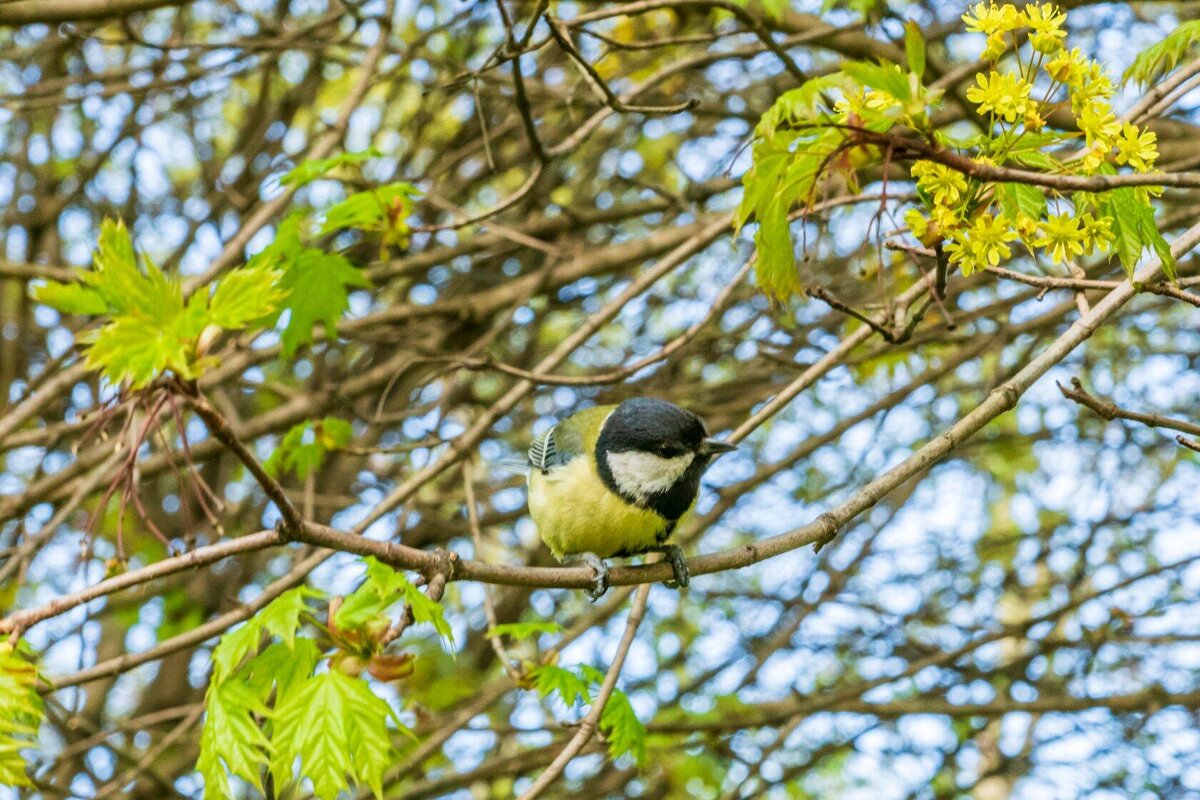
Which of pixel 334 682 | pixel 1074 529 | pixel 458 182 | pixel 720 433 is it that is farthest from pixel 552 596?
pixel 334 682

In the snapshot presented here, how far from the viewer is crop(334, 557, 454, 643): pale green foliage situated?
2.16 meters

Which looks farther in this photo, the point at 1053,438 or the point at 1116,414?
the point at 1053,438

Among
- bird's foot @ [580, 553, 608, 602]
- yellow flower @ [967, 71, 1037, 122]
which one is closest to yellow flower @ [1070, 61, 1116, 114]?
yellow flower @ [967, 71, 1037, 122]

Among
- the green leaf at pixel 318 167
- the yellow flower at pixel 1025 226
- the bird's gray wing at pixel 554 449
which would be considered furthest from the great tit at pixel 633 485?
the yellow flower at pixel 1025 226

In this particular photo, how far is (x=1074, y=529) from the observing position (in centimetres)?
540

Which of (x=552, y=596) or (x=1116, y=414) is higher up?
(x=552, y=596)

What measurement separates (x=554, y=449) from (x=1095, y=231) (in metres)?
2.01

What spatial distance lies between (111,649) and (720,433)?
128 inches

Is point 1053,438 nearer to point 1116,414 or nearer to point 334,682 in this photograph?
point 1116,414

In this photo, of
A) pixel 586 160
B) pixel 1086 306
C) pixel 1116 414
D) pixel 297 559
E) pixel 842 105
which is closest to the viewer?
pixel 842 105

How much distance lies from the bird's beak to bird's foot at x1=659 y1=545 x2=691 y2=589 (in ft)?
0.89

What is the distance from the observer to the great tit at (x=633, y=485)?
330 centimetres

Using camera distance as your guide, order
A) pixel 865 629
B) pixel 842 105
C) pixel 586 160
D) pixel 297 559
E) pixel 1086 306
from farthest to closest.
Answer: pixel 586 160, pixel 865 629, pixel 297 559, pixel 1086 306, pixel 842 105

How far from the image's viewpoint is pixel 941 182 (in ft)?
6.66
